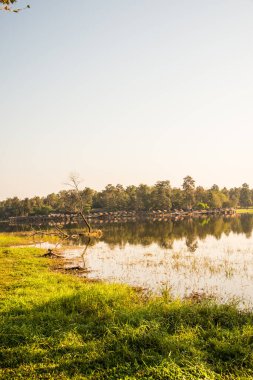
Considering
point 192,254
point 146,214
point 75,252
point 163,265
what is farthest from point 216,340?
point 146,214

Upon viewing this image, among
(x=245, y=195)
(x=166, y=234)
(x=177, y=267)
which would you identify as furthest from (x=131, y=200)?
(x=177, y=267)

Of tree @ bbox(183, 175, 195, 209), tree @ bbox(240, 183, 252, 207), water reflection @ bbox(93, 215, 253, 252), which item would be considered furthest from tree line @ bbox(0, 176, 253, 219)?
water reflection @ bbox(93, 215, 253, 252)

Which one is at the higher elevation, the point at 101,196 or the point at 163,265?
the point at 101,196

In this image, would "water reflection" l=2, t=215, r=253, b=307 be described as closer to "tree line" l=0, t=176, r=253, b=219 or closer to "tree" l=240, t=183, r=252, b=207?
"tree line" l=0, t=176, r=253, b=219

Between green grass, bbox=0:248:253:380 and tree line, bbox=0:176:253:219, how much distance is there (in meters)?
112

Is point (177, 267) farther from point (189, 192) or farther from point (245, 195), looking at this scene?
point (245, 195)

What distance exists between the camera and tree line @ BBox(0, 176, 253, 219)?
133 metres

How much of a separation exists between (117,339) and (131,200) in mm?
132273

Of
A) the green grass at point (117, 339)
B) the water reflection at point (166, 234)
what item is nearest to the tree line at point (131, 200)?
the water reflection at point (166, 234)

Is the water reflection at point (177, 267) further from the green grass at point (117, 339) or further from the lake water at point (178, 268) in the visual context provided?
the green grass at point (117, 339)

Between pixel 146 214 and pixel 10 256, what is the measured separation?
341 ft

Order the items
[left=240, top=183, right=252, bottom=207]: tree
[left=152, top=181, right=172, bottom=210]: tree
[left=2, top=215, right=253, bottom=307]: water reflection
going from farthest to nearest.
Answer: [left=240, top=183, right=252, bottom=207]: tree
[left=152, top=181, right=172, bottom=210]: tree
[left=2, top=215, right=253, bottom=307]: water reflection

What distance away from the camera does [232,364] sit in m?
7.36

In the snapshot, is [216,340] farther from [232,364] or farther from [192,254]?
[192,254]
